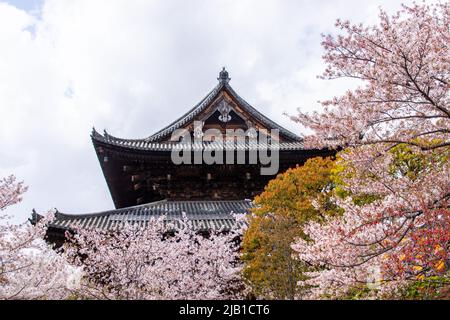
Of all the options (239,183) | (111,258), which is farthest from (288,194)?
(239,183)

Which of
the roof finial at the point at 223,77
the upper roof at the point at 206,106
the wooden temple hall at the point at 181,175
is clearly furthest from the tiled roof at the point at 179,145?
the roof finial at the point at 223,77

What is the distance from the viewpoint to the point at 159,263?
1020 cm

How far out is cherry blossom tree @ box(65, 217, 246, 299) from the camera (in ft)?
31.2

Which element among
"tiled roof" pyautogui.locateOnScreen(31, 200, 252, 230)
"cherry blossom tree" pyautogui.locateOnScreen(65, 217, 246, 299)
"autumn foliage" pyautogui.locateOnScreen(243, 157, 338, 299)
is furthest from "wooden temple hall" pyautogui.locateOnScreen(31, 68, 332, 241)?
"autumn foliage" pyautogui.locateOnScreen(243, 157, 338, 299)

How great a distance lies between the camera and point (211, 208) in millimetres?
14750

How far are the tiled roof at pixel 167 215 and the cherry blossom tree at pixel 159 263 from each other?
1.54 feet

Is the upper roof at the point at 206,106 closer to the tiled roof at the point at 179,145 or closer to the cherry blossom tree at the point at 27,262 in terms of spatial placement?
the tiled roof at the point at 179,145

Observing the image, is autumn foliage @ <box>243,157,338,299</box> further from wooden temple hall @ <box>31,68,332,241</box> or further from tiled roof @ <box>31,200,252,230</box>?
wooden temple hall @ <box>31,68,332,241</box>

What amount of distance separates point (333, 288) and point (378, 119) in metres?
2.68

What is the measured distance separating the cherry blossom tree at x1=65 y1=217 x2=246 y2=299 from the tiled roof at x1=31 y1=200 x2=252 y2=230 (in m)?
0.47

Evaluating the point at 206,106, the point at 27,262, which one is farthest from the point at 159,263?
the point at 206,106

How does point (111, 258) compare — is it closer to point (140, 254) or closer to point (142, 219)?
point (140, 254)

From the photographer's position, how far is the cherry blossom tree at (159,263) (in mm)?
9523

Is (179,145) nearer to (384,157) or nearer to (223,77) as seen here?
(223,77)
